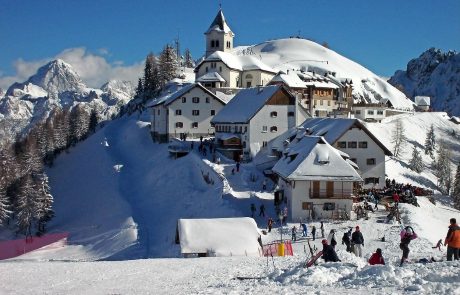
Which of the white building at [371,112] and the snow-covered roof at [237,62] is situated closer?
the snow-covered roof at [237,62]

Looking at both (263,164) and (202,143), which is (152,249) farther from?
(202,143)

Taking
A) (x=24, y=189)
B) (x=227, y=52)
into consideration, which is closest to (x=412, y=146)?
(x=227, y=52)

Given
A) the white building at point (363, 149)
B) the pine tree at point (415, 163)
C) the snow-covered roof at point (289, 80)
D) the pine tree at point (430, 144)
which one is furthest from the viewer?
the pine tree at point (430, 144)

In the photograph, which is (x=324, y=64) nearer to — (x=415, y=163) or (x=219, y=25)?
(x=219, y=25)

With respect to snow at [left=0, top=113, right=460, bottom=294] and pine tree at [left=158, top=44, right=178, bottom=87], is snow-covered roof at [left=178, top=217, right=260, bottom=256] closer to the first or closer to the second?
snow at [left=0, top=113, right=460, bottom=294]

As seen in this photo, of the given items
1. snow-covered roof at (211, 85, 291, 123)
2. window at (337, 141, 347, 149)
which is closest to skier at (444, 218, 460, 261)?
window at (337, 141, 347, 149)

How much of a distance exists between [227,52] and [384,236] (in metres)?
86.1

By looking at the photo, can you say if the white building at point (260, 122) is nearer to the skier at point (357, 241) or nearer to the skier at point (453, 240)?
the skier at point (357, 241)

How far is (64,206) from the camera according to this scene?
71.1 metres

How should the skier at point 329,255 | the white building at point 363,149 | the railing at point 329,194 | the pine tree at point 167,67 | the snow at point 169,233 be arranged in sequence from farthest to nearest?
the pine tree at point 167,67 < the white building at point 363,149 < the railing at point 329,194 < the skier at point 329,255 < the snow at point 169,233

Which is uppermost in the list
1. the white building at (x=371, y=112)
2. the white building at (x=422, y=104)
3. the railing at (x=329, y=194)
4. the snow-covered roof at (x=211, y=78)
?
the white building at (x=422, y=104)

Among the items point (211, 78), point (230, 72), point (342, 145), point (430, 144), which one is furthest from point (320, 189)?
point (430, 144)

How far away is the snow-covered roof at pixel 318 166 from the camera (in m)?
41.4

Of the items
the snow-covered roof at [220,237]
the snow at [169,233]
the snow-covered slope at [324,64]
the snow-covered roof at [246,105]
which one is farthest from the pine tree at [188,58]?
the snow-covered roof at [220,237]
